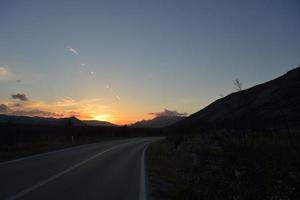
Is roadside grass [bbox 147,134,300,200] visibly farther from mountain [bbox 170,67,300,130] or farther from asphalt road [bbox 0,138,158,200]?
mountain [bbox 170,67,300,130]

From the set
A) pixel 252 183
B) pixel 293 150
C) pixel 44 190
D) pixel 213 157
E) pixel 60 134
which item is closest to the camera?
pixel 44 190

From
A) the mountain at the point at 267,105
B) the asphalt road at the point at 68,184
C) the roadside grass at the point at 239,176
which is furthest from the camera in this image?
the mountain at the point at 267,105

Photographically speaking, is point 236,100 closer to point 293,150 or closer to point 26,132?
point 26,132

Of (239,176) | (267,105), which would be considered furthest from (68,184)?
(267,105)

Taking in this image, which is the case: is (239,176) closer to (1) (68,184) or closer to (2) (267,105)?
(1) (68,184)

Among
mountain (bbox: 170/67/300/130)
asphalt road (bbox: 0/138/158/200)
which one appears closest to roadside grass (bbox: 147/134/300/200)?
asphalt road (bbox: 0/138/158/200)

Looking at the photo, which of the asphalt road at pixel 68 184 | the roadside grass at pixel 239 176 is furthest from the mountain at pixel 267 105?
the asphalt road at pixel 68 184

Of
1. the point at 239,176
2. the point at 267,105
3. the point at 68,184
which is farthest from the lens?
the point at 267,105

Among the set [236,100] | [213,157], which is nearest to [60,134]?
[213,157]

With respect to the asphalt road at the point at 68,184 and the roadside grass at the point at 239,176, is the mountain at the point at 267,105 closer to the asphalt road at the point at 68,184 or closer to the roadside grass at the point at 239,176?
the roadside grass at the point at 239,176

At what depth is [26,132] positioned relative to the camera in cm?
4516

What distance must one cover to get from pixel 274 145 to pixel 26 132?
32762 mm

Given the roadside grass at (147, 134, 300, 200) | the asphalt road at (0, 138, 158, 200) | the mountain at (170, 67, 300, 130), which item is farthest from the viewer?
the mountain at (170, 67, 300, 130)

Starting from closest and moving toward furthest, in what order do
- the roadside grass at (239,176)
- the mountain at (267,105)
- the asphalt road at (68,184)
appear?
the asphalt road at (68,184) → the roadside grass at (239,176) → the mountain at (267,105)
